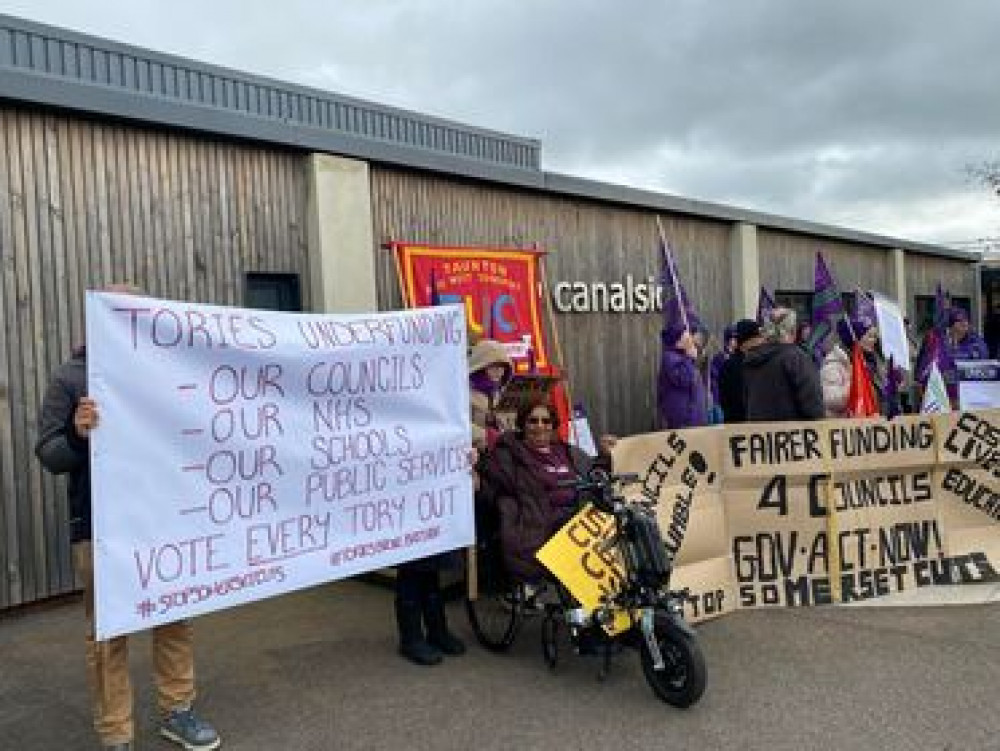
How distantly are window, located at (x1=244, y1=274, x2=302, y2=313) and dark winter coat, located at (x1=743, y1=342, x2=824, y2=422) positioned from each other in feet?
11.6

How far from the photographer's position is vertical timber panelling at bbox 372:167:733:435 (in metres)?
8.79

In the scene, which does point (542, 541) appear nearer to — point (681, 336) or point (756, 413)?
point (756, 413)

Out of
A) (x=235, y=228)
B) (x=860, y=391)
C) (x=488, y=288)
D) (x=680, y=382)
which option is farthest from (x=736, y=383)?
(x=235, y=228)

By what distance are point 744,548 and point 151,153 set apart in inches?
189

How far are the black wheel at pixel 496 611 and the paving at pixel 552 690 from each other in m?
0.09

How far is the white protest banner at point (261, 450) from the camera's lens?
3641mm

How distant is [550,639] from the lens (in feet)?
16.2

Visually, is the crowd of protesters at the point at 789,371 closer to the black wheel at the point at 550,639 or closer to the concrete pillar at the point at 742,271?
the concrete pillar at the point at 742,271

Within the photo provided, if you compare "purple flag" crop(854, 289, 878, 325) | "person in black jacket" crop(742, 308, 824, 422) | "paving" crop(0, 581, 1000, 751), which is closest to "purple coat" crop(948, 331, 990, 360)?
"purple flag" crop(854, 289, 878, 325)

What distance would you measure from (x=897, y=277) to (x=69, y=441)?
17585mm

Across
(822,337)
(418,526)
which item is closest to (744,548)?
(418,526)

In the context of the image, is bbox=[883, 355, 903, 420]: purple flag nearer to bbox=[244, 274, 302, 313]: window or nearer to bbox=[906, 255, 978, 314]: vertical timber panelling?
bbox=[244, 274, 302, 313]: window

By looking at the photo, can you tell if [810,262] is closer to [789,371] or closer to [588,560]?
[789,371]

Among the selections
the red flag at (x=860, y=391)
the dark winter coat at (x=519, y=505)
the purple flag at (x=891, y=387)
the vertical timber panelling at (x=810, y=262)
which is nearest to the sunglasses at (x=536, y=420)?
the dark winter coat at (x=519, y=505)
